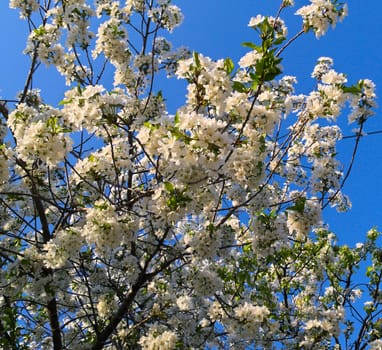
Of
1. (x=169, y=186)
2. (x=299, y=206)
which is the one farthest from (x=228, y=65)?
(x=299, y=206)

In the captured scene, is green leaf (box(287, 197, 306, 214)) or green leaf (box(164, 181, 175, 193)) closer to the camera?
green leaf (box(164, 181, 175, 193))

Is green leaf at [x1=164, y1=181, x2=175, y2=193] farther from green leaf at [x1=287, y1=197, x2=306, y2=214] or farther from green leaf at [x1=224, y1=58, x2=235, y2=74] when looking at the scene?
green leaf at [x1=287, y1=197, x2=306, y2=214]

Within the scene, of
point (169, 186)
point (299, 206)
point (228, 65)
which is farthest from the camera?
point (299, 206)

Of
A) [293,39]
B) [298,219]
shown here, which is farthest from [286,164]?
[293,39]

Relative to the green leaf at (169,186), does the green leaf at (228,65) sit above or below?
above

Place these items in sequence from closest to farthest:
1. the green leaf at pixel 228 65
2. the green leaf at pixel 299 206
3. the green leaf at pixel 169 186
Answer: the green leaf at pixel 169 186
the green leaf at pixel 228 65
the green leaf at pixel 299 206

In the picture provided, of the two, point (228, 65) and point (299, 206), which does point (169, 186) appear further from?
point (299, 206)

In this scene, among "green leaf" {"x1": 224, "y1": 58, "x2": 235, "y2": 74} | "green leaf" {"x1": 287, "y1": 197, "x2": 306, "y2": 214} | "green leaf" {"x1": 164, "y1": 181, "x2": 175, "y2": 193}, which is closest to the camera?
"green leaf" {"x1": 164, "y1": 181, "x2": 175, "y2": 193}

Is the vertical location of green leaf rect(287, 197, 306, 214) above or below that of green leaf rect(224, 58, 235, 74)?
below

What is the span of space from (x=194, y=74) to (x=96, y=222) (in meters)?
1.91

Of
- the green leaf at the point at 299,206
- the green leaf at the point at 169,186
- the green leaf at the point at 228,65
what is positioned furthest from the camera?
the green leaf at the point at 299,206

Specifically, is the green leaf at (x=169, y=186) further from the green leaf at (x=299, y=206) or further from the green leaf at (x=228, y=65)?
the green leaf at (x=299, y=206)

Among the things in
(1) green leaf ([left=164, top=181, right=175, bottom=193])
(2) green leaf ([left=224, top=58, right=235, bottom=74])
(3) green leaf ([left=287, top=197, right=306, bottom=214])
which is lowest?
(1) green leaf ([left=164, top=181, right=175, bottom=193])

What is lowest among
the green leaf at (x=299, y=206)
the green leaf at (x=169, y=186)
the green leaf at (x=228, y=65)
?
the green leaf at (x=169, y=186)
